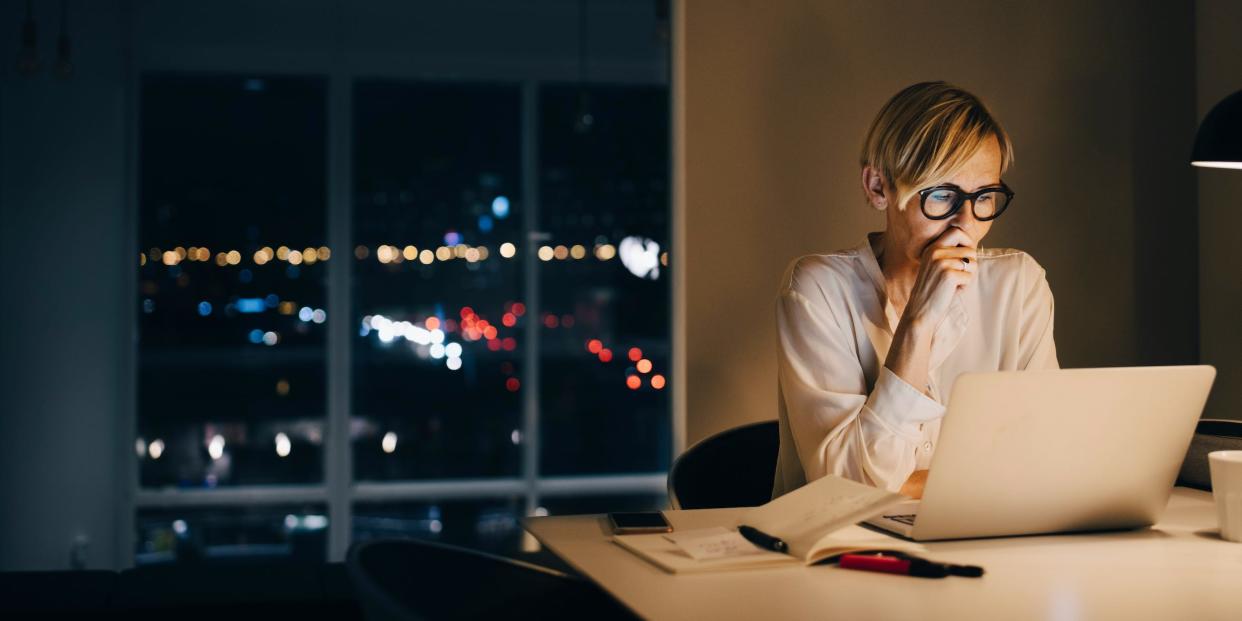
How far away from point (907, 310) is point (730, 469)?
586 millimetres

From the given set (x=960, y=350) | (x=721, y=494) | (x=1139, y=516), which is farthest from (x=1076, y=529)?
(x=721, y=494)

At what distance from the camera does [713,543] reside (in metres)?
1.37

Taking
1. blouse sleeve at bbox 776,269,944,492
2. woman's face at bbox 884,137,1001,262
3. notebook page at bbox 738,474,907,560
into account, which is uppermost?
woman's face at bbox 884,137,1001,262

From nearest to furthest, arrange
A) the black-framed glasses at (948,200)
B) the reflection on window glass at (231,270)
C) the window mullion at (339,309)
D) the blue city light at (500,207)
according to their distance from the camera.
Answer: the black-framed glasses at (948,200), the window mullion at (339,309), the reflection on window glass at (231,270), the blue city light at (500,207)

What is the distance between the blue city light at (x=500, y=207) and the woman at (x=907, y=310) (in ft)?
13.1

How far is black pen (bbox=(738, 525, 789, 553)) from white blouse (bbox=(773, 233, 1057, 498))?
1.31 ft

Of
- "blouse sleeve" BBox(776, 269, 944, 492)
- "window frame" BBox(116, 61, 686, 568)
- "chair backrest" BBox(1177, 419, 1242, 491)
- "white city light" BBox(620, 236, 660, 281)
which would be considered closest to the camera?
"blouse sleeve" BBox(776, 269, 944, 492)

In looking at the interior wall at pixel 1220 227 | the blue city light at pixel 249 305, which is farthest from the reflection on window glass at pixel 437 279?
the interior wall at pixel 1220 227

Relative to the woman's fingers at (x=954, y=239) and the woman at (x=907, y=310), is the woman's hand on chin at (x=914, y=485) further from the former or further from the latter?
the woman's fingers at (x=954, y=239)

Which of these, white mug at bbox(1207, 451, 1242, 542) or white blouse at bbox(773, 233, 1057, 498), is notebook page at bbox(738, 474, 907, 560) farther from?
white mug at bbox(1207, 451, 1242, 542)

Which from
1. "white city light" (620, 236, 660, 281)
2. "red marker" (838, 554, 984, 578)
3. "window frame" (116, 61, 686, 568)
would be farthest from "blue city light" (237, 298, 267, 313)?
"red marker" (838, 554, 984, 578)

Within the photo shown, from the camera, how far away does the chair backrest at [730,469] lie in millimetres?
2209

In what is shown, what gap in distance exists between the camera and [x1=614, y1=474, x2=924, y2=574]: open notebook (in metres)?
1.29

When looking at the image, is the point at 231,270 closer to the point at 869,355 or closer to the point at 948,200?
the point at 869,355
